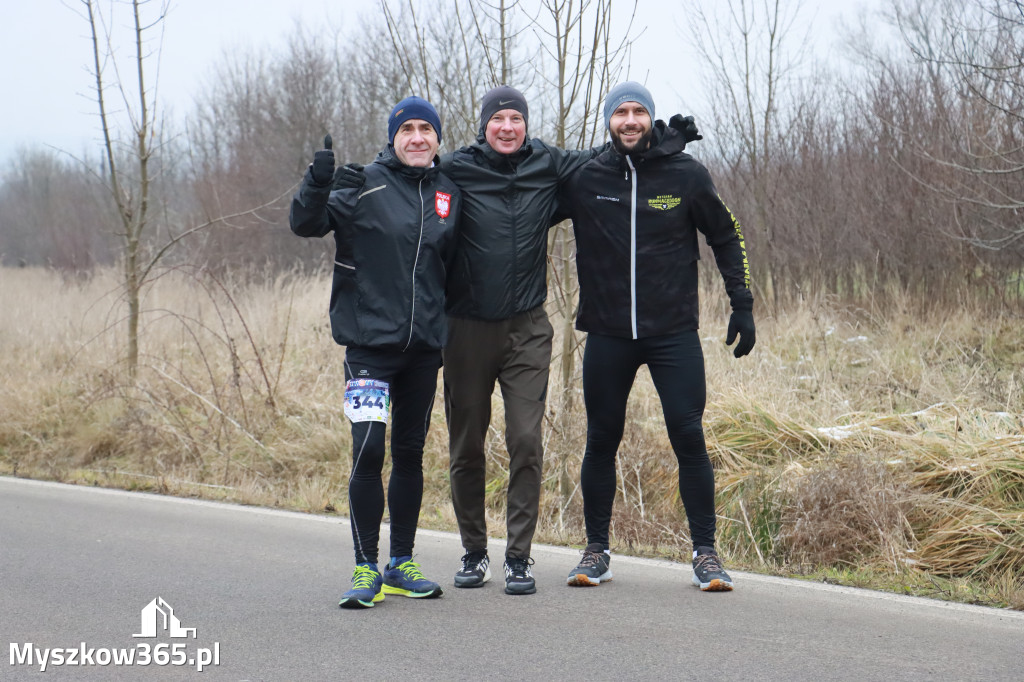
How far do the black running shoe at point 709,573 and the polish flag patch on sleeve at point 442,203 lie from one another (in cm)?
201

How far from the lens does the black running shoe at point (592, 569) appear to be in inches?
200

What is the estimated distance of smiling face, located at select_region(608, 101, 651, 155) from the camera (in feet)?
16.3

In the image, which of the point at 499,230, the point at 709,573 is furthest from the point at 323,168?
the point at 709,573

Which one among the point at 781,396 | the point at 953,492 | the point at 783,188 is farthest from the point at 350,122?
the point at 953,492

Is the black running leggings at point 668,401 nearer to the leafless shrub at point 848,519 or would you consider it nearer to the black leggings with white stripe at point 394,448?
the black leggings with white stripe at point 394,448

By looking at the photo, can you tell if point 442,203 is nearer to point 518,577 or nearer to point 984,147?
point 518,577

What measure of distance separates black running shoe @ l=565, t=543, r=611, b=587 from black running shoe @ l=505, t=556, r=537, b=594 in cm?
21

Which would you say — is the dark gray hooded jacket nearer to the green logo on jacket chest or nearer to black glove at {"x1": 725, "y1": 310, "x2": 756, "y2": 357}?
the green logo on jacket chest

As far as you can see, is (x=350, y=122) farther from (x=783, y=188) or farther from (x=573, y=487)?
(x=573, y=487)

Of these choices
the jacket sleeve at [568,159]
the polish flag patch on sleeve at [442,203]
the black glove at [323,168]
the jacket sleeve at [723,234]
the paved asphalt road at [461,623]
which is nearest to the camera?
the paved asphalt road at [461,623]

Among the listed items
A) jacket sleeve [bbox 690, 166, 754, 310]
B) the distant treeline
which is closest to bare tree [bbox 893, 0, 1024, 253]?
the distant treeline

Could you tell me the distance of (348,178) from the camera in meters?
4.68

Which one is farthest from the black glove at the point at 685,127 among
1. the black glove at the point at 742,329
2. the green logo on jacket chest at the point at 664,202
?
the black glove at the point at 742,329

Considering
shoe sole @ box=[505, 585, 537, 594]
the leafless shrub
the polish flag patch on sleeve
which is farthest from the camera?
the leafless shrub
